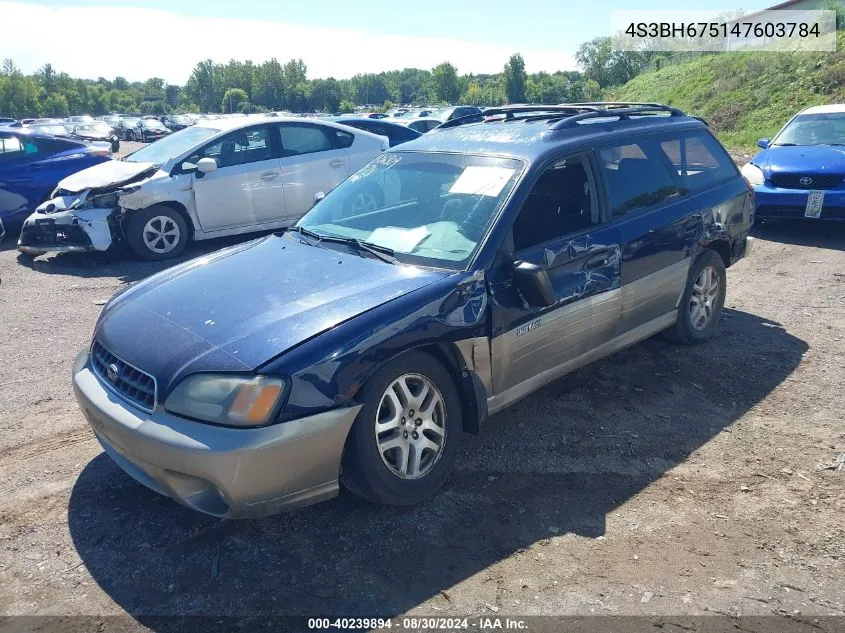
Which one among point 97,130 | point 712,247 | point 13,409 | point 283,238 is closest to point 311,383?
point 283,238

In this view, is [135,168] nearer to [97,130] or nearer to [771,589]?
[771,589]

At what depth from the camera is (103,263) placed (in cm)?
862

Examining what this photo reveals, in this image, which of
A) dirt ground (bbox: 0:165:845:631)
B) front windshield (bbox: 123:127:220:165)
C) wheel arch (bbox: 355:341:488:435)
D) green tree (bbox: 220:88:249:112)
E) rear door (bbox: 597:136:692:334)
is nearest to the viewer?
dirt ground (bbox: 0:165:845:631)

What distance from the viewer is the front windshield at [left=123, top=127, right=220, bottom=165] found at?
8.89 metres

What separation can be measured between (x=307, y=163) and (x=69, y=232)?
9.80 feet

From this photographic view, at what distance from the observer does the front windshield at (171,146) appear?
29.2 ft

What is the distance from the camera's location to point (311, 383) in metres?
3.01

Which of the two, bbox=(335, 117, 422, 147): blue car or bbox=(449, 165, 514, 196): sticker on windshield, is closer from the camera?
bbox=(449, 165, 514, 196): sticker on windshield

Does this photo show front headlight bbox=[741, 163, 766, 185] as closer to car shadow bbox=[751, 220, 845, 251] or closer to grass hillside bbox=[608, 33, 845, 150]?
car shadow bbox=[751, 220, 845, 251]

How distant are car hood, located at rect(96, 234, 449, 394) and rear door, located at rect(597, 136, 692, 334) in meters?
1.55

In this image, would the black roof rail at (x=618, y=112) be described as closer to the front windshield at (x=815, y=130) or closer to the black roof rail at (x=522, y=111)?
the black roof rail at (x=522, y=111)

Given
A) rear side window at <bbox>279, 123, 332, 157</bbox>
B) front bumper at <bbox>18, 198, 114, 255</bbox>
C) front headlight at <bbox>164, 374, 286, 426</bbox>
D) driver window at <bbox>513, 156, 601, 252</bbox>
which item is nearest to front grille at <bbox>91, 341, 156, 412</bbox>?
front headlight at <bbox>164, 374, 286, 426</bbox>

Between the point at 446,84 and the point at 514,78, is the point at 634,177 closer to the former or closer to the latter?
the point at 514,78

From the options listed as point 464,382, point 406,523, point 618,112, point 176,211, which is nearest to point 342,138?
point 176,211
